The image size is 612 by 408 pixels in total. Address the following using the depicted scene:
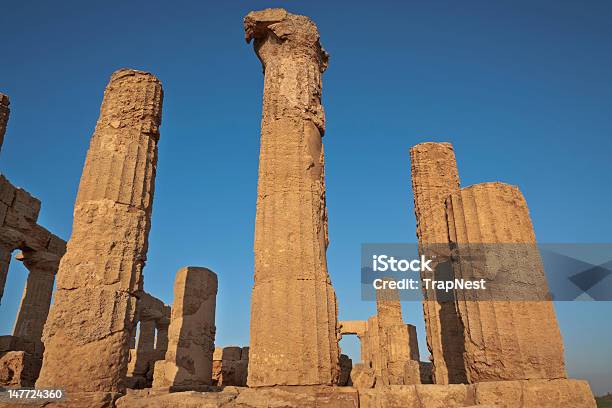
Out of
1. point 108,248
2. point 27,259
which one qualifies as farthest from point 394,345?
point 27,259

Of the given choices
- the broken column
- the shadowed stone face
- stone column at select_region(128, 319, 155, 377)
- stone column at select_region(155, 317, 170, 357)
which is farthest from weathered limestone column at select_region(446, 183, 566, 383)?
stone column at select_region(155, 317, 170, 357)

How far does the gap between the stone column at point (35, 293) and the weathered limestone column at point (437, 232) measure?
47.6ft

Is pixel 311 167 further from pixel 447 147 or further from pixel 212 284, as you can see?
pixel 212 284

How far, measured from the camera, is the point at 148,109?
838 cm

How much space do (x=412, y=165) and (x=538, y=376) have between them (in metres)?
6.95

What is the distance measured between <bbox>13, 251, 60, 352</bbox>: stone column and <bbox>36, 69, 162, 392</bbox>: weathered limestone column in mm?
11692

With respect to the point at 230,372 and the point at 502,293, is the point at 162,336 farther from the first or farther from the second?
the point at 502,293

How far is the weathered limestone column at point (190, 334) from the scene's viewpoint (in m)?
12.3

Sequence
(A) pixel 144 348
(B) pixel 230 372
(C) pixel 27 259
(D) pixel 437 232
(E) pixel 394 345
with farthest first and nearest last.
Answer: (A) pixel 144 348, (E) pixel 394 345, (C) pixel 27 259, (B) pixel 230 372, (D) pixel 437 232

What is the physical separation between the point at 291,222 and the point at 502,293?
3234mm

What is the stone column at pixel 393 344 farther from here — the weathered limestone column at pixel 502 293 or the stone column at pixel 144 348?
the weathered limestone column at pixel 502 293

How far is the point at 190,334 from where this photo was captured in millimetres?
12680

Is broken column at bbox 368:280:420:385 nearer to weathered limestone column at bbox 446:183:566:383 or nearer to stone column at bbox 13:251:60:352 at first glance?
weathered limestone column at bbox 446:183:566:383

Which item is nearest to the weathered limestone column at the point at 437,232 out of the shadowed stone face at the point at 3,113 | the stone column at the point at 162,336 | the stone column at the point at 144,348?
the shadowed stone face at the point at 3,113
